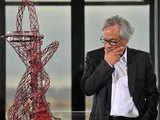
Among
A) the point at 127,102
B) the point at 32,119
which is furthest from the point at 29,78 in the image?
the point at 127,102

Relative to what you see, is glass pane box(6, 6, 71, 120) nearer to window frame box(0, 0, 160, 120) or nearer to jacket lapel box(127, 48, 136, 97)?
window frame box(0, 0, 160, 120)

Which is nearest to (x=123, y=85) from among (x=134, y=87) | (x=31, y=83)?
(x=134, y=87)

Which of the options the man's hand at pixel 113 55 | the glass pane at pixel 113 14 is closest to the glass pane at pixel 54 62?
the glass pane at pixel 113 14

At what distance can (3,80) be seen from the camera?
157 inches

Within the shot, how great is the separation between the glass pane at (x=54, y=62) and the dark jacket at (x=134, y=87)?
2.23 m

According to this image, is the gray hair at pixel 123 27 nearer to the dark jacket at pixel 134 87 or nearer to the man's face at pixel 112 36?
the man's face at pixel 112 36

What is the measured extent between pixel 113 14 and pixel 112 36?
2492 mm

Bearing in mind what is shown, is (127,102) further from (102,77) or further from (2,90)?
(2,90)

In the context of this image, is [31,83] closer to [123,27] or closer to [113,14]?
[123,27]

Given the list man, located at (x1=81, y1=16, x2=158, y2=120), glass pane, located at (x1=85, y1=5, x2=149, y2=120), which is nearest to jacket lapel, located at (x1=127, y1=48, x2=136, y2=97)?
man, located at (x1=81, y1=16, x2=158, y2=120)

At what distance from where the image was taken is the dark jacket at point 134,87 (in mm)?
1725

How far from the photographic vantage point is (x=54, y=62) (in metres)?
4.03

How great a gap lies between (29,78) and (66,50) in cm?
239

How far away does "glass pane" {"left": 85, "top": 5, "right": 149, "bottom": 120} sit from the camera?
4.04m
